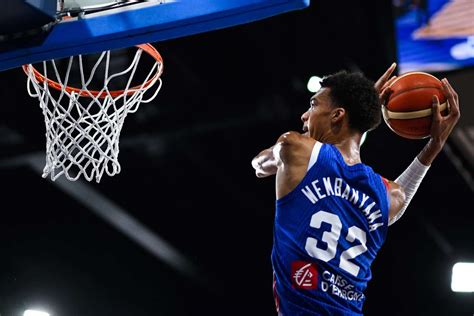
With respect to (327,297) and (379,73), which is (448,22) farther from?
(327,297)

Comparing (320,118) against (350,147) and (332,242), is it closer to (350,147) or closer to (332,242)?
(350,147)

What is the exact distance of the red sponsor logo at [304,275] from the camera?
8.46 ft

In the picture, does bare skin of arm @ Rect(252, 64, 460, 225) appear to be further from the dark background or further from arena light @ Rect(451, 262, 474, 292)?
arena light @ Rect(451, 262, 474, 292)

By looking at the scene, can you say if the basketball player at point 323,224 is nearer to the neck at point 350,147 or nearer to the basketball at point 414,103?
the neck at point 350,147

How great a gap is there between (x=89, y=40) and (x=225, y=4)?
0.56 metres

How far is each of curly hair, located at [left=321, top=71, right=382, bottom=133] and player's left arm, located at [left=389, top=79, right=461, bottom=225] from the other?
0.79 ft

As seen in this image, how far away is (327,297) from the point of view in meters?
2.58

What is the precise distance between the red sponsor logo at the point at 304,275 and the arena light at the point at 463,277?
5.29 meters

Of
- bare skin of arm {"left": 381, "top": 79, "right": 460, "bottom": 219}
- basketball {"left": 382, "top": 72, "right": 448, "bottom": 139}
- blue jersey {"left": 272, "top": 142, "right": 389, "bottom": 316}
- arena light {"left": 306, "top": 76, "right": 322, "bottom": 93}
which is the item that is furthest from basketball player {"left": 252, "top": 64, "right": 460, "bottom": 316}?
arena light {"left": 306, "top": 76, "right": 322, "bottom": 93}

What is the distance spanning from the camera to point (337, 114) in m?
2.84

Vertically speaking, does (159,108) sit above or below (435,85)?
above

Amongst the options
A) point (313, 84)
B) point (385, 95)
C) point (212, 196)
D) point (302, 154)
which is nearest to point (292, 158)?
A: point (302, 154)

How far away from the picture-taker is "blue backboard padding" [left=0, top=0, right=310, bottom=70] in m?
2.87

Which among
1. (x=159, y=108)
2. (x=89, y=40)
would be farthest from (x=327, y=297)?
(x=159, y=108)
